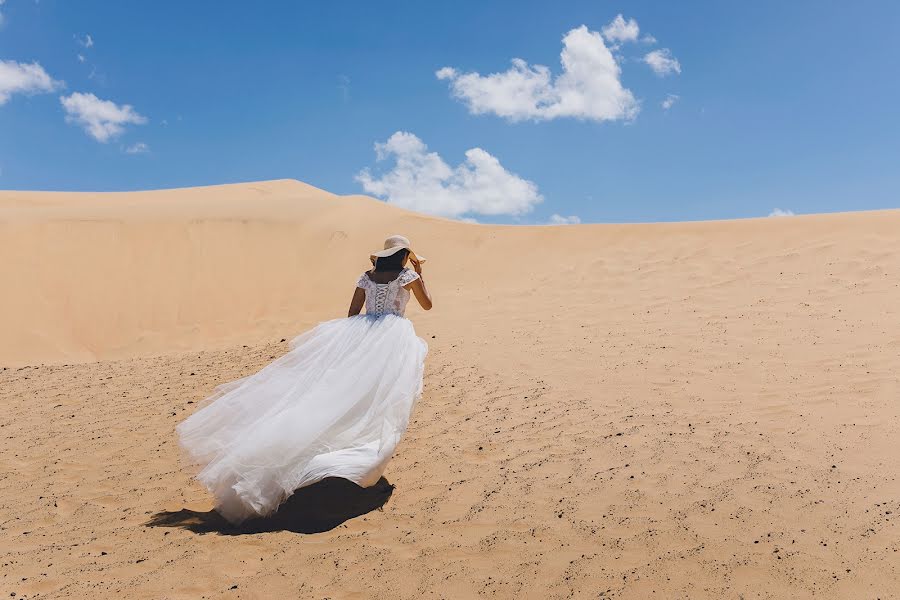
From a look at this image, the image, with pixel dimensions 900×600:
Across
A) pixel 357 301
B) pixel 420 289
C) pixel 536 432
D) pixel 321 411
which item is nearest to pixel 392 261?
pixel 420 289

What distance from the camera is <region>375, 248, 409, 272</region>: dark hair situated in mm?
5492

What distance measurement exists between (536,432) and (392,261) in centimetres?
229

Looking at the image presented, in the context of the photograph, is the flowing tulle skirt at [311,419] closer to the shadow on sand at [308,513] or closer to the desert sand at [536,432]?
the shadow on sand at [308,513]

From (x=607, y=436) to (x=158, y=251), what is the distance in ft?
47.1

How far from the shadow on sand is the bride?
134 millimetres

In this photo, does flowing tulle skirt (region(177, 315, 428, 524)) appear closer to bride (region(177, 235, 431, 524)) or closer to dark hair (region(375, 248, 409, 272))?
bride (region(177, 235, 431, 524))

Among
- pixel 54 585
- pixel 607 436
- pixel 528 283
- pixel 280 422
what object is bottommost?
pixel 54 585

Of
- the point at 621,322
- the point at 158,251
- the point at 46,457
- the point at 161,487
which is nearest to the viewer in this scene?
the point at 161,487

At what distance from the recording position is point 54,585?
161 inches

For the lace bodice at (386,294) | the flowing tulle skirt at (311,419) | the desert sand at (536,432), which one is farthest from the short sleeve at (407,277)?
the desert sand at (536,432)

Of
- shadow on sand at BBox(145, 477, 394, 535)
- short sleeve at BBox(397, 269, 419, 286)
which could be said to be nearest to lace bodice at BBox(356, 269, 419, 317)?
short sleeve at BBox(397, 269, 419, 286)

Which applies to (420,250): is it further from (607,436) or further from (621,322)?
(607,436)

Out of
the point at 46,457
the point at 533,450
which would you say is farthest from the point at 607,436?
the point at 46,457

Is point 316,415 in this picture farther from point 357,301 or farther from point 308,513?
point 357,301
